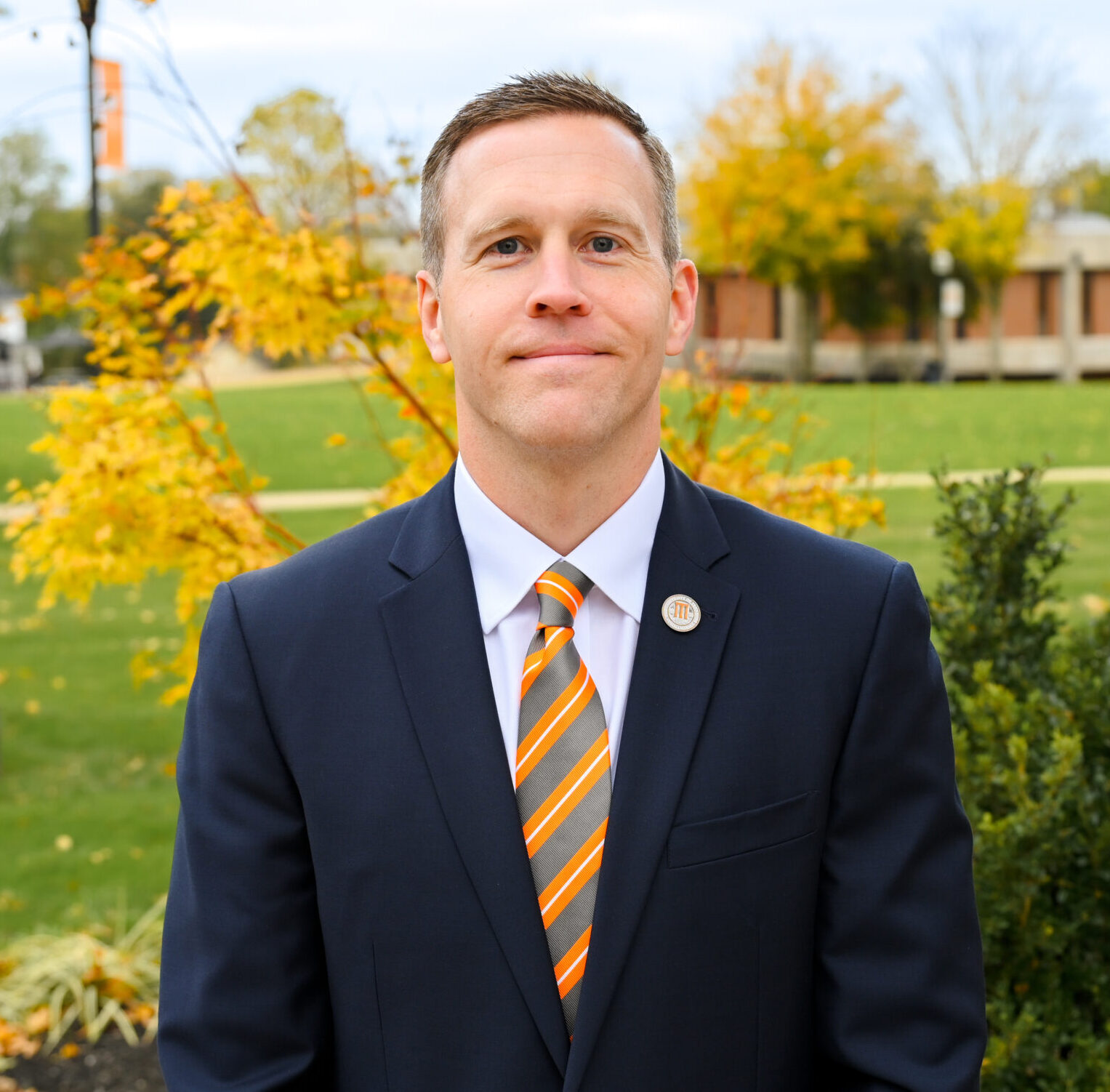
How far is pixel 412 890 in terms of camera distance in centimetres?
177

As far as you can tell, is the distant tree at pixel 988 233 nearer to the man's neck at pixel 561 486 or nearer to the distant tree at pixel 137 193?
the distant tree at pixel 137 193

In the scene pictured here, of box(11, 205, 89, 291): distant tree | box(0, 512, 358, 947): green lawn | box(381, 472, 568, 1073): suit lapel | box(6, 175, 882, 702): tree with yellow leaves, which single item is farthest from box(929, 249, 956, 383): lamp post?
→ box(11, 205, 89, 291): distant tree

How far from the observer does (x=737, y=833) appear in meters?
1.76

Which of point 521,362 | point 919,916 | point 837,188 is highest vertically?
point 837,188

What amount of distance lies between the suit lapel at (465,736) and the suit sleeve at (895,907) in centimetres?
42

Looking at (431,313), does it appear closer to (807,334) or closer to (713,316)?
(713,316)

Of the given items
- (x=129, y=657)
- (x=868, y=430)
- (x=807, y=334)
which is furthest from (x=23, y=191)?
(x=129, y=657)

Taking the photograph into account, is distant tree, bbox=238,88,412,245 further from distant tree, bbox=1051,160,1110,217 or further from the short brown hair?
distant tree, bbox=1051,160,1110,217

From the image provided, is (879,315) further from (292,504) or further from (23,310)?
(23,310)

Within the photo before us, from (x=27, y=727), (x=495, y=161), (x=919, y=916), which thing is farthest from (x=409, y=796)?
(x=27, y=727)

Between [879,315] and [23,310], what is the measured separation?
4072 centimetres

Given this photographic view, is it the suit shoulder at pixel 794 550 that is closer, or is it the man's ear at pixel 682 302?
the suit shoulder at pixel 794 550

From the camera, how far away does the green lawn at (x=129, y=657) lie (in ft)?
19.7

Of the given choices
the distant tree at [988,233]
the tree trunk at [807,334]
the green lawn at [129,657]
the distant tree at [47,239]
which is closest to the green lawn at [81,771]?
the green lawn at [129,657]
